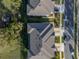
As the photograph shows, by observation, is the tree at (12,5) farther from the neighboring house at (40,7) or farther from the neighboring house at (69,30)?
the neighboring house at (69,30)

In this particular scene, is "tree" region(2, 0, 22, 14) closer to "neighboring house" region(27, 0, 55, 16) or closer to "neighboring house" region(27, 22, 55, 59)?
"neighboring house" region(27, 0, 55, 16)

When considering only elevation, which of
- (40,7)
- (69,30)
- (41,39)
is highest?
(40,7)

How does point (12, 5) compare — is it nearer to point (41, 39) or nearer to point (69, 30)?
point (41, 39)

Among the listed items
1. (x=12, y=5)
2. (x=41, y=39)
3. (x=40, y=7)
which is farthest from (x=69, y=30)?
(x=12, y=5)

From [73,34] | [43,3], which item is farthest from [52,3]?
[73,34]

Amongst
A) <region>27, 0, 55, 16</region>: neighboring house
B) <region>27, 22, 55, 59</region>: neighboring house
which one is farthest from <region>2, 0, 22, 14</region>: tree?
<region>27, 22, 55, 59</region>: neighboring house
